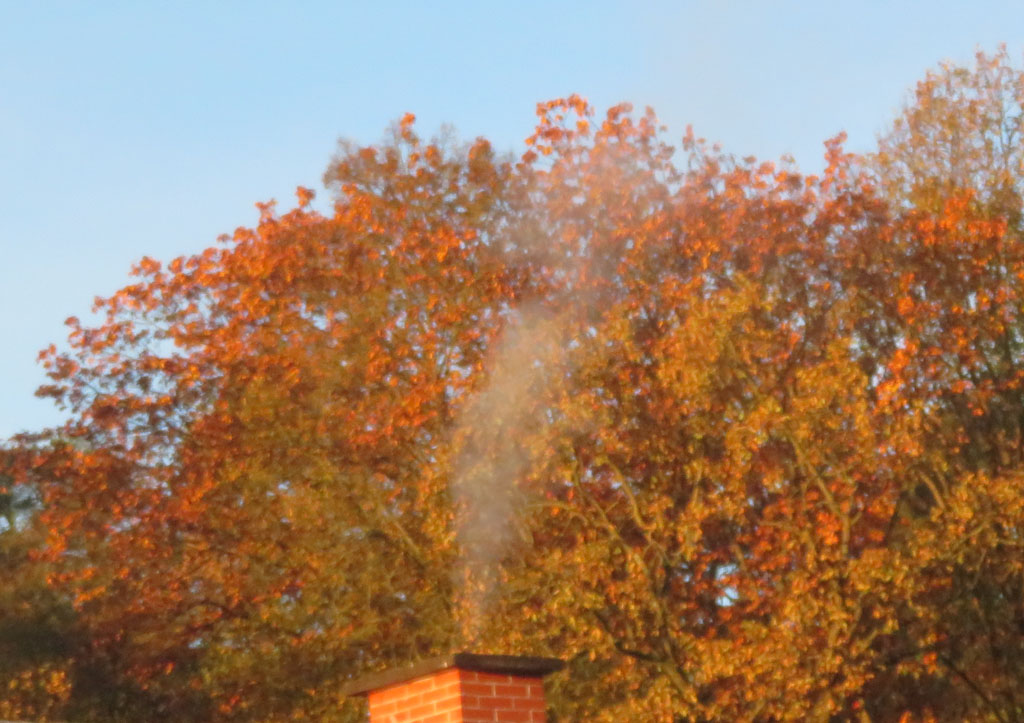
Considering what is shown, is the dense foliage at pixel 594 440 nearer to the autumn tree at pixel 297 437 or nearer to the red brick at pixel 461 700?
the autumn tree at pixel 297 437

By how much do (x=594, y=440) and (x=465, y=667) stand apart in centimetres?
1051

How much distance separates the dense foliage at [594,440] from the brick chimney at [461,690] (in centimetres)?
915

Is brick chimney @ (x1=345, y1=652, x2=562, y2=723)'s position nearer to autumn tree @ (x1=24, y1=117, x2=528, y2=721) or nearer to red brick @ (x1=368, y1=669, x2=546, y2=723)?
red brick @ (x1=368, y1=669, x2=546, y2=723)

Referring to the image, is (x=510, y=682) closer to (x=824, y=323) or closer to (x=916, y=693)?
(x=824, y=323)

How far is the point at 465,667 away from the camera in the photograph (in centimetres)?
799

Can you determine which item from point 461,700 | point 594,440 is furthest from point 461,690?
point 594,440

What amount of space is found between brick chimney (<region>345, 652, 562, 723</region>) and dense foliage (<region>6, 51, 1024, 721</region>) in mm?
9145

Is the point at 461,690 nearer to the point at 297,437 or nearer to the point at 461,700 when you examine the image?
the point at 461,700

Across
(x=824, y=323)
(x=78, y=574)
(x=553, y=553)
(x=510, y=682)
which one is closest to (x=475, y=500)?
(x=553, y=553)

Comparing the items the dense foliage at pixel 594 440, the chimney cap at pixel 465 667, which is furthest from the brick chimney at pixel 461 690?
the dense foliage at pixel 594 440

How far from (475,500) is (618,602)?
2151 mm

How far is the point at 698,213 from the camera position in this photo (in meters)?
20.3

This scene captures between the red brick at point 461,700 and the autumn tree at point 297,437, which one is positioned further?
the autumn tree at point 297,437

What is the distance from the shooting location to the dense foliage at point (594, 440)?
1786 cm
